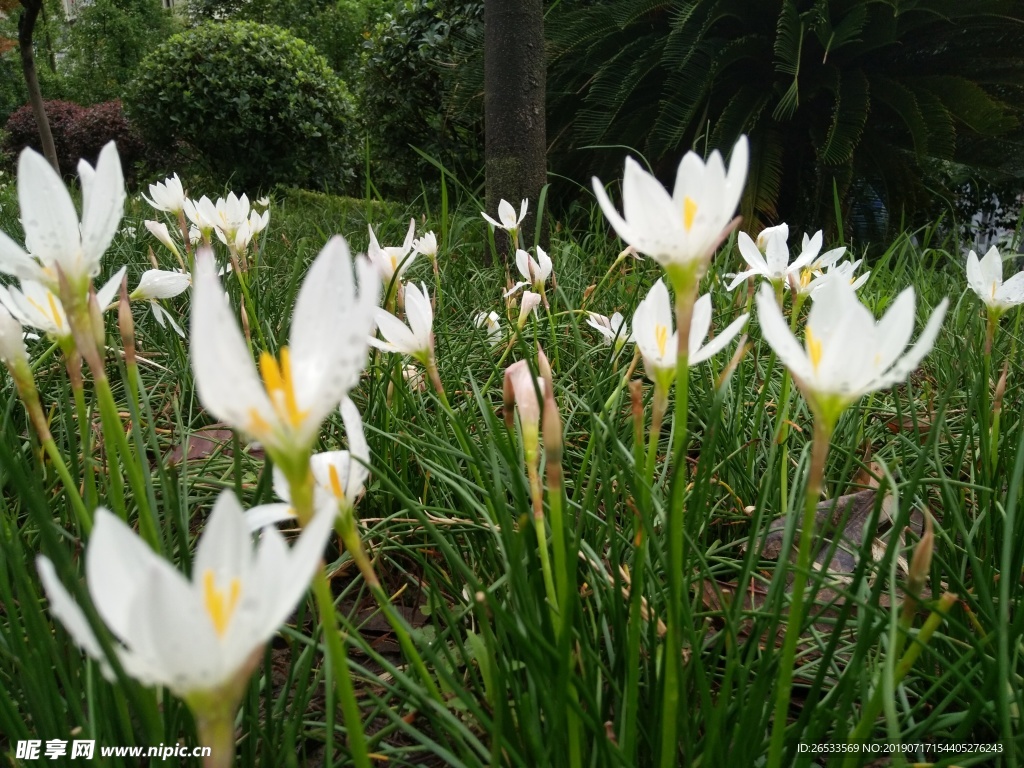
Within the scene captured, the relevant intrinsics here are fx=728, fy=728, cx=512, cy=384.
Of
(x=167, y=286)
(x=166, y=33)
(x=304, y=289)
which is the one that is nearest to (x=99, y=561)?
(x=304, y=289)

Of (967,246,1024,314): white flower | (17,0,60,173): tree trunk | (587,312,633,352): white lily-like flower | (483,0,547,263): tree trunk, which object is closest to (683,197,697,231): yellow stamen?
(587,312,633,352): white lily-like flower

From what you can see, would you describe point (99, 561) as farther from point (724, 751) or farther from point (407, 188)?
point (407, 188)

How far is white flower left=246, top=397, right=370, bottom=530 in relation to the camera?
553 mm

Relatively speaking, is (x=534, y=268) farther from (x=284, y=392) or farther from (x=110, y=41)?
(x=110, y=41)

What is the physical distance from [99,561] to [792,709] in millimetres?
823

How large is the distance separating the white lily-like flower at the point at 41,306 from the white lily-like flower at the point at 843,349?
58 centimetres

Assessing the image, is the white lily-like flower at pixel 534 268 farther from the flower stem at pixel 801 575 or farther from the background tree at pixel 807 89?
the background tree at pixel 807 89

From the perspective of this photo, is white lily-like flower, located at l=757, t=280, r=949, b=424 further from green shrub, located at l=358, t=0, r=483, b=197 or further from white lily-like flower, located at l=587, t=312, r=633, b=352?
green shrub, located at l=358, t=0, r=483, b=197

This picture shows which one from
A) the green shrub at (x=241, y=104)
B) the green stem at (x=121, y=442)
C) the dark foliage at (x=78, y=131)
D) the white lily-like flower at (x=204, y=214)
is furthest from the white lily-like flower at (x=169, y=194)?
the dark foliage at (x=78, y=131)

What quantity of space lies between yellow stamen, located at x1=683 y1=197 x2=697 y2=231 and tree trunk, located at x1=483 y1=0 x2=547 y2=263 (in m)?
2.02

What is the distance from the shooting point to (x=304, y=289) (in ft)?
1.29

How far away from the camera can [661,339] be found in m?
0.70

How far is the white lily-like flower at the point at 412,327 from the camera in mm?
896

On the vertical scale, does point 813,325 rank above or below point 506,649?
above
